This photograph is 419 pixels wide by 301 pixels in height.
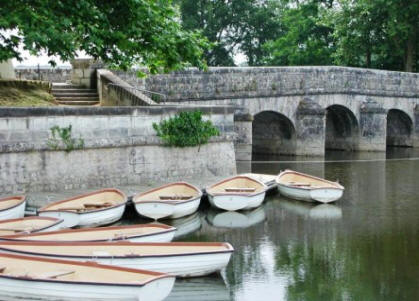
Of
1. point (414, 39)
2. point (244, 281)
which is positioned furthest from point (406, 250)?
point (414, 39)

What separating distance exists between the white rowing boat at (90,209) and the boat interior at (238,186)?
8.47 ft

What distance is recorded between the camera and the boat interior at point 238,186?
17.0m

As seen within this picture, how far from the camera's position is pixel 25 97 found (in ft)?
59.1

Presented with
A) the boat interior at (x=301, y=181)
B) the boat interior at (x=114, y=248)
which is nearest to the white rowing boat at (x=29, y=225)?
the boat interior at (x=114, y=248)

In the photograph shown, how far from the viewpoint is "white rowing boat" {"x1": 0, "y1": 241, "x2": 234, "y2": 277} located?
10.5m

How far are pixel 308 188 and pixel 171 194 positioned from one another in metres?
3.75

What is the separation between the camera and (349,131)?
31.3 metres

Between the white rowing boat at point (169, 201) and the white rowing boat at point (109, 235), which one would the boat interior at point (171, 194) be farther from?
the white rowing boat at point (109, 235)

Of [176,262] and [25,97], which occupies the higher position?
[25,97]

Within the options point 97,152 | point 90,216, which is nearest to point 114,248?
point 90,216

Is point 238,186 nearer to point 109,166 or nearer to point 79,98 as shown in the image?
point 109,166

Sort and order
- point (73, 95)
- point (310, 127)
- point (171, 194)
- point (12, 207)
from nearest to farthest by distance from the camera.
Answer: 1. point (12, 207)
2. point (171, 194)
3. point (73, 95)
4. point (310, 127)

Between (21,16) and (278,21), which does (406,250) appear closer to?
(21,16)

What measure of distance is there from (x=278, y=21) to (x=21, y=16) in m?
32.3
